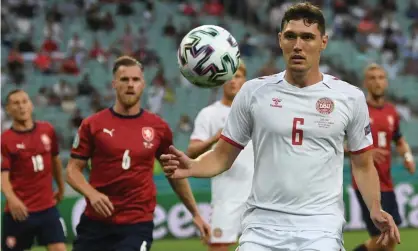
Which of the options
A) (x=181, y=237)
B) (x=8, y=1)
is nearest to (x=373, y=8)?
(x=8, y=1)

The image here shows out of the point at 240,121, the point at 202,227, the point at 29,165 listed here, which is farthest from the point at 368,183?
the point at 29,165

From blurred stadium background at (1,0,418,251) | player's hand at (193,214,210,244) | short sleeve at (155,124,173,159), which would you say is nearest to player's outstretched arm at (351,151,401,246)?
player's hand at (193,214,210,244)

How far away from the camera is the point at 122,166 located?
751cm

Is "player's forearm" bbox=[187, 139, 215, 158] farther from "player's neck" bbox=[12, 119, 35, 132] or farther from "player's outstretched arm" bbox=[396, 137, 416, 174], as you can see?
"player's outstretched arm" bbox=[396, 137, 416, 174]

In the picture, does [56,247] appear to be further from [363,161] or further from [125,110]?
[363,161]

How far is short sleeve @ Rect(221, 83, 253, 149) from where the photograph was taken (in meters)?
5.66

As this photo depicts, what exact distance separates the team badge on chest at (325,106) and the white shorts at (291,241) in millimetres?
704

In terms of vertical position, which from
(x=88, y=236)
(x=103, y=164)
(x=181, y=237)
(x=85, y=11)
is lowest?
(x=181, y=237)

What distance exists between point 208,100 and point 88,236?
13588 millimetres

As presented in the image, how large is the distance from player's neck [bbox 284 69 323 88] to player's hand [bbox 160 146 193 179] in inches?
30.7

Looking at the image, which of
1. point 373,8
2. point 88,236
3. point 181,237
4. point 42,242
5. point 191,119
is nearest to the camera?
point 88,236

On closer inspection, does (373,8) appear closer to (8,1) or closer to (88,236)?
(8,1)

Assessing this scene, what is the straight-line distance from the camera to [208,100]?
68.6ft

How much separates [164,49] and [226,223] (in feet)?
46.7
